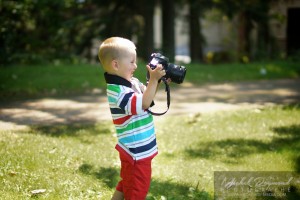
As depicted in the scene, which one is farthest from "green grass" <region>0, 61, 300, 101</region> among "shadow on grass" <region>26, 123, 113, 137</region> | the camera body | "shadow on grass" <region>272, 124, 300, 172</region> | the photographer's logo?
the camera body

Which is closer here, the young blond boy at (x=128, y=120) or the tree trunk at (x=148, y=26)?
the young blond boy at (x=128, y=120)

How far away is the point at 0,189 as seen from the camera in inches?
160

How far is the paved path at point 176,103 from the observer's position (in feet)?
23.0

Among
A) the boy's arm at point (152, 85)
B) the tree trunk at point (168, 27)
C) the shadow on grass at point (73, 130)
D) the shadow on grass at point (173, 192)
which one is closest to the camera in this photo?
the boy's arm at point (152, 85)

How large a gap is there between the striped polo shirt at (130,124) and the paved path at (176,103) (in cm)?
327

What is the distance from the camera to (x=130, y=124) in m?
3.38

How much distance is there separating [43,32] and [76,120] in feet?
31.1

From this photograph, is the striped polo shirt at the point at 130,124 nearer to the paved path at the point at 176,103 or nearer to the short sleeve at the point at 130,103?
the short sleeve at the point at 130,103

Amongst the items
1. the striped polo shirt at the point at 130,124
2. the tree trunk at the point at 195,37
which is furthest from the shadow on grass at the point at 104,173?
the tree trunk at the point at 195,37

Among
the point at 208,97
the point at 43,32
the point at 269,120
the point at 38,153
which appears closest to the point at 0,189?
the point at 38,153

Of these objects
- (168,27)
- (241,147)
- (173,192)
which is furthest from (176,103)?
(168,27)

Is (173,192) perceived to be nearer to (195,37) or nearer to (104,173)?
(104,173)

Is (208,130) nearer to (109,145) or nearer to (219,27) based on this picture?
(109,145)

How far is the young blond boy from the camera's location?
3314 mm
